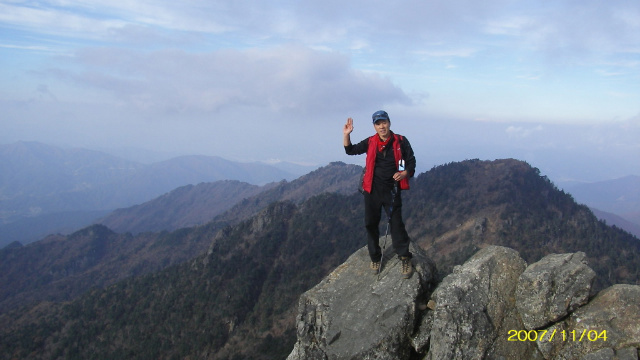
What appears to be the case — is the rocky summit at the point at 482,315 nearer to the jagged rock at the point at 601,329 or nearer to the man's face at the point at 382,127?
the jagged rock at the point at 601,329

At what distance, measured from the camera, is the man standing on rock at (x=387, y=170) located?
1163 cm

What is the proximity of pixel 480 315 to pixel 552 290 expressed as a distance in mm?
2012

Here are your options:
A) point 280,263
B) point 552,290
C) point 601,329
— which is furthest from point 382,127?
point 280,263

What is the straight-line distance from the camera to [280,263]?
9950cm

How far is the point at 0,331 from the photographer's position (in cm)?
9488

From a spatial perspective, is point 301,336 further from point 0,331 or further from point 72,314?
point 0,331

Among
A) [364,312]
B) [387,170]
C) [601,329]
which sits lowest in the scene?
[364,312]

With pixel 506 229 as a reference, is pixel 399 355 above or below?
above

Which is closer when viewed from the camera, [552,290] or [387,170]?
[552,290]

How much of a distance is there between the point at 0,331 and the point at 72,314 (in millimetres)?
18233

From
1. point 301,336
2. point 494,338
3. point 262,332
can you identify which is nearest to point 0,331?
point 262,332

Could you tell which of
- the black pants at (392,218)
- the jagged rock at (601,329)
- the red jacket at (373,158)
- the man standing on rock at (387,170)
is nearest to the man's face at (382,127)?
the man standing on rock at (387,170)
